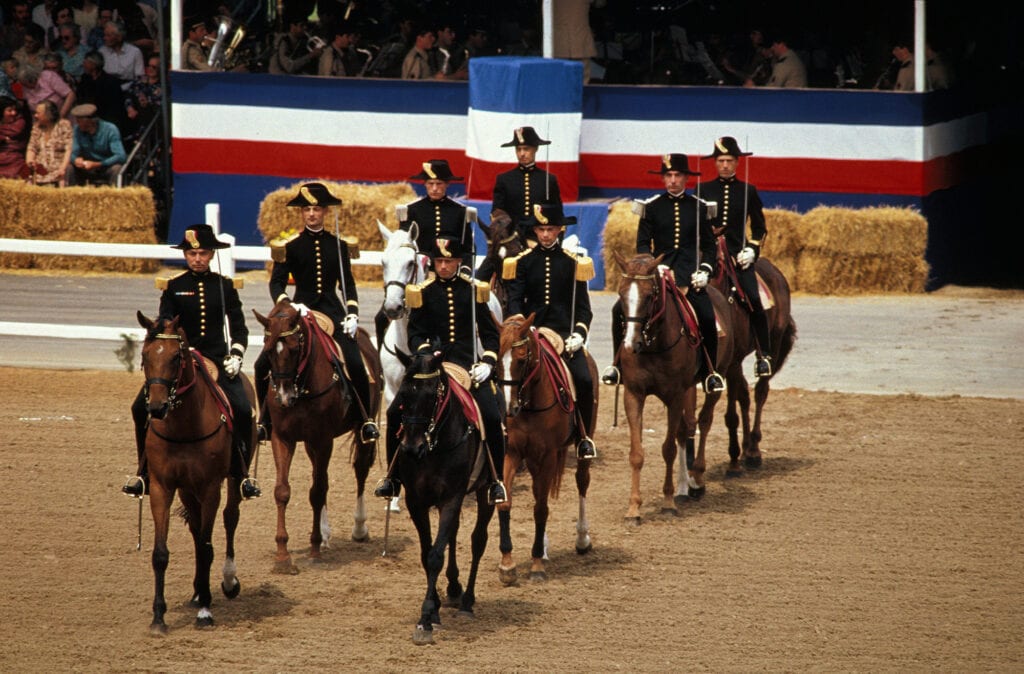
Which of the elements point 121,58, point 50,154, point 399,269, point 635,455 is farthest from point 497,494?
point 121,58

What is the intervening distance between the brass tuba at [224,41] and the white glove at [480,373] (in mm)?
15625

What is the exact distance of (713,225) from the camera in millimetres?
15531

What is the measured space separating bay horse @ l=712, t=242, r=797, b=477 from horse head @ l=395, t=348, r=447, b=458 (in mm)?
5716

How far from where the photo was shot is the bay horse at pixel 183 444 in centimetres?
998

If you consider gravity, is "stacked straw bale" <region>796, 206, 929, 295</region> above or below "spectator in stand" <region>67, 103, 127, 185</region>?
below

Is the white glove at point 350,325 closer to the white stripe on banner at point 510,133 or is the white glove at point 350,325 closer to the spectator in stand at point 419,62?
the white stripe on banner at point 510,133

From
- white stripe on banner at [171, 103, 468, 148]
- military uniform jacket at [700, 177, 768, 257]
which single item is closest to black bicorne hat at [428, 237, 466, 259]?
military uniform jacket at [700, 177, 768, 257]

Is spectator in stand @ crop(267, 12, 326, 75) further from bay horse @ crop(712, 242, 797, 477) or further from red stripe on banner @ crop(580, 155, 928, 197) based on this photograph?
bay horse @ crop(712, 242, 797, 477)

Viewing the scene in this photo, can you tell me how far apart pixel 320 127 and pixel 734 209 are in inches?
428

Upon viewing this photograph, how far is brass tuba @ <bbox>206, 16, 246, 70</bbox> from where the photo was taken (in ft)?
81.8

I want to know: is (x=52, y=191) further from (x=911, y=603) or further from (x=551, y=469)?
(x=911, y=603)

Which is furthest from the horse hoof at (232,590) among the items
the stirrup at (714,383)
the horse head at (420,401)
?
the stirrup at (714,383)

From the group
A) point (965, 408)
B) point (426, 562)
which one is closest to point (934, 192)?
point (965, 408)

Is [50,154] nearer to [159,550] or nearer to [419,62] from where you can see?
[419,62]
